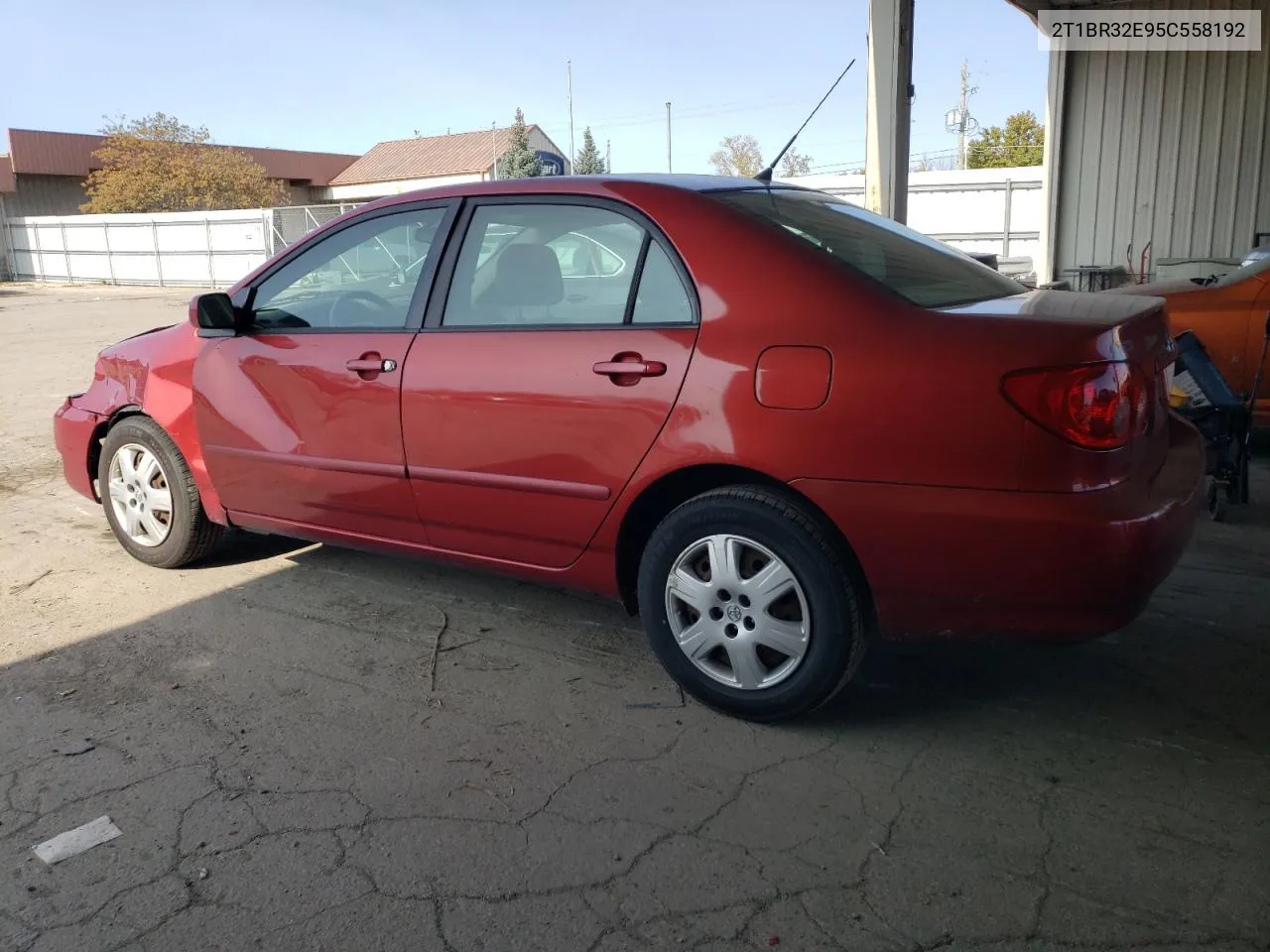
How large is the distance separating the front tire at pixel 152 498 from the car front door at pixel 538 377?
1.43 m

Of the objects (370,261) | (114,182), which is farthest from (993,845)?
(114,182)

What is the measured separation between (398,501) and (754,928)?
2.10 meters

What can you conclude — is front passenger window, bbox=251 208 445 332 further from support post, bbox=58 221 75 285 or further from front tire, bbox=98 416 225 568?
support post, bbox=58 221 75 285

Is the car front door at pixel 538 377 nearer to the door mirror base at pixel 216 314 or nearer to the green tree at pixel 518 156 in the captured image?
the door mirror base at pixel 216 314

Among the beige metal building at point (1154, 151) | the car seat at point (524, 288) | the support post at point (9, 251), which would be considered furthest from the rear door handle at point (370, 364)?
the support post at point (9, 251)

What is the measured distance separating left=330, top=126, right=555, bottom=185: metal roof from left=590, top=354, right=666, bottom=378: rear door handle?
50.6 metres

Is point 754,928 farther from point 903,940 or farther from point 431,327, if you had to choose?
point 431,327

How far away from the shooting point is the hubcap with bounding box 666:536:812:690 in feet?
9.87

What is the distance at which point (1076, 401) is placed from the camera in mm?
2633

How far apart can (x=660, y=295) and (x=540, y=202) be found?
2.20 ft

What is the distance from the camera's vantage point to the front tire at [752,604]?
9.64ft

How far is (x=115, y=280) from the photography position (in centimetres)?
3700

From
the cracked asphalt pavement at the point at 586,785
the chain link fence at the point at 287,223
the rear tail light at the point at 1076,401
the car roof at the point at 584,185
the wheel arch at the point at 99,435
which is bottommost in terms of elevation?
the cracked asphalt pavement at the point at 586,785

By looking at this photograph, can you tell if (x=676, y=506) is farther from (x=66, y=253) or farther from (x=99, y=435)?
(x=66, y=253)
